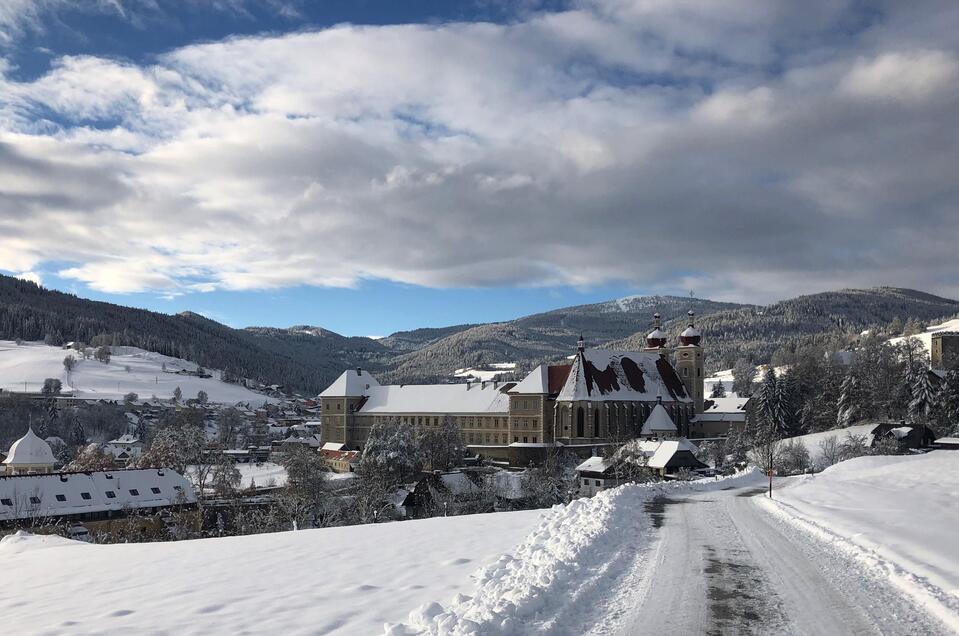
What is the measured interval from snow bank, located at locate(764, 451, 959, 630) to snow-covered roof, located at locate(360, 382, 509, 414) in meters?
56.9

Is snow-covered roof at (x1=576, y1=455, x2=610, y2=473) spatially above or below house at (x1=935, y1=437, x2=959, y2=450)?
below

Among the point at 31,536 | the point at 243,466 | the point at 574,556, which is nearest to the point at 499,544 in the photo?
the point at 574,556

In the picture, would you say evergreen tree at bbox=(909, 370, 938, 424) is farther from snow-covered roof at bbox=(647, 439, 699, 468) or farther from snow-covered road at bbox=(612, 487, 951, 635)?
snow-covered road at bbox=(612, 487, 951, 635)

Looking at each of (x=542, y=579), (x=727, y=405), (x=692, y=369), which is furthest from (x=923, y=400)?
(x=542, y=579)

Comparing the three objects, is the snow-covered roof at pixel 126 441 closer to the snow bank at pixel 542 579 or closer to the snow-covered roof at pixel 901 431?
the snow-covered roof at pixel 901 431

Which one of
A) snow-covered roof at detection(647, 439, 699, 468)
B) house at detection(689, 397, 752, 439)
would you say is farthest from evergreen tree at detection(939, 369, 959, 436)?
snow-covered roof at detection(647, 439, 699, 468)

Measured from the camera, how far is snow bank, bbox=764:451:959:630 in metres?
12.4

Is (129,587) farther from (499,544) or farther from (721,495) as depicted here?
(721,495)

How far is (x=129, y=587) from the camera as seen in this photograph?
42.7 feet

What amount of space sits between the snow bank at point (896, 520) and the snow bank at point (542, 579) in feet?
17.1

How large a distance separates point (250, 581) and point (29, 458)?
239ft

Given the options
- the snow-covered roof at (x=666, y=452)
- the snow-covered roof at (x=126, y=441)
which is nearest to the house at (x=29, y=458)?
the snow-covered roof at (x=126, y=441)

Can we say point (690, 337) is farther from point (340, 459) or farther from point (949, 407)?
point (340, 459)

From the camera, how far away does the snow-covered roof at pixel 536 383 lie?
86.9 metres
